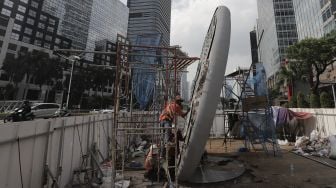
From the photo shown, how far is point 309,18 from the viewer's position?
1531 inches

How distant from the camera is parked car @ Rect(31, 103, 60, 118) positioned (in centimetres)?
1998

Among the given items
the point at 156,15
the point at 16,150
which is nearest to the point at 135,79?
the point at 16,150

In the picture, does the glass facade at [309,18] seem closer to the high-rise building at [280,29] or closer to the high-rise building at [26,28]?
the high-rise building at [280,29]

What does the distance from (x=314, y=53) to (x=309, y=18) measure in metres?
24.1

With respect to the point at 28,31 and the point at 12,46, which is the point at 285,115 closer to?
the point at 12,46

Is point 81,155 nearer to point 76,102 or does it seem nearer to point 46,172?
point 46,172

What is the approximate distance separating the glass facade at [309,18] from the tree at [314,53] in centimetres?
1642

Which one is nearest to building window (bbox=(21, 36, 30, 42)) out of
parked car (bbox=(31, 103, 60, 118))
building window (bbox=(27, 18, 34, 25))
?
building window (bbox=(27, 18, 34, 25))

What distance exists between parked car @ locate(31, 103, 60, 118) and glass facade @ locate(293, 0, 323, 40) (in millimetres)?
42281

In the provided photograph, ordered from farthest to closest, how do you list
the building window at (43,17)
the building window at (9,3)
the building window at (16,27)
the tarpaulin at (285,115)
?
the building window at (43,17) → the building window at (16,27) → the building window at (9,3) → the tarpaulin at (285,115)

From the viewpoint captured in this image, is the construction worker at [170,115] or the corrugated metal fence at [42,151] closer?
the corrugated metal fence at [42,151]

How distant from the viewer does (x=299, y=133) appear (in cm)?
1170

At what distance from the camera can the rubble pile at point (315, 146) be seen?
7.87 m

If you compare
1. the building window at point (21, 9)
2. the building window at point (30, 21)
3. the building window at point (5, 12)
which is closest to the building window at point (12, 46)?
the building window at point (5, 12)
